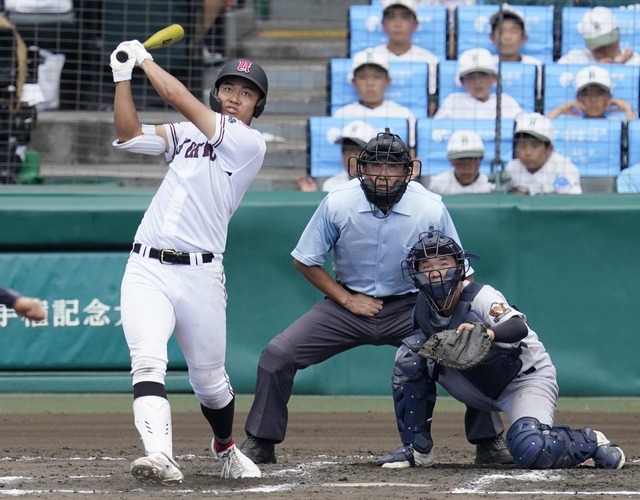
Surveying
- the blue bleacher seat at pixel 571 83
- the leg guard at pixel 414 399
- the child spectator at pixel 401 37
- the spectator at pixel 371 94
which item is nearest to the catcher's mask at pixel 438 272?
the leg guard at pixel 414 399

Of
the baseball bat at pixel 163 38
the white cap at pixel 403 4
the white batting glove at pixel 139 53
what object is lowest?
the white batting glove at pixel 139 53

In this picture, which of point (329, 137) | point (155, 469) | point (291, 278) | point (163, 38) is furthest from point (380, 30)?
point (155, 469)

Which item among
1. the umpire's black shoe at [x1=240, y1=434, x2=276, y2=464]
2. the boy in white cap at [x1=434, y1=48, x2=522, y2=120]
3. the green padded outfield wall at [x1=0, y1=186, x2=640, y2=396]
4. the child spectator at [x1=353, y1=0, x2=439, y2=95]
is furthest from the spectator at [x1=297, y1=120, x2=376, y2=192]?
the umpire's black shoe at [x1=240, y1=434, x2=276, y2=464]

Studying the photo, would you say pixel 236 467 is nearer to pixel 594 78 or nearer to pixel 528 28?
pixel 594 78

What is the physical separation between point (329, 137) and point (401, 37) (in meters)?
1.20

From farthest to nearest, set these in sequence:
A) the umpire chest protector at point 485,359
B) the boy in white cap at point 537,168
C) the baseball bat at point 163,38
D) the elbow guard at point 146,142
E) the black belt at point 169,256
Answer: the boy in white cap at point 537,168, the umpire chest protector at point 485,359, the baseball bat at point 163,38, the elbow guard at point 146,142, the black belt at point 169,256

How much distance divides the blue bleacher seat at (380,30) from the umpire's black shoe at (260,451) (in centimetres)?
435

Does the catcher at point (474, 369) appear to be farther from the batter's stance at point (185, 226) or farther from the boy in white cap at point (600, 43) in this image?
the boy in white cap at point (600, 43)

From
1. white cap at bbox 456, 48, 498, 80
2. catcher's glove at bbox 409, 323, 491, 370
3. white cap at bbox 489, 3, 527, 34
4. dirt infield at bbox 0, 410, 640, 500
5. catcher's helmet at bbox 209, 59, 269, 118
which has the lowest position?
dirt infield at bbox 0, 410, 640, 500

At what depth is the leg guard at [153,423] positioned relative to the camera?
14.9 ft

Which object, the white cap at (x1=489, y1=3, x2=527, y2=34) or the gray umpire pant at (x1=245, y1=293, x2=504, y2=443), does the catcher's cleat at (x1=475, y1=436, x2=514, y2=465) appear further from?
the white cap at (x1=489, y1=3, x2=527, y2=34)

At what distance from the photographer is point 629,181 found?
26.0 ft

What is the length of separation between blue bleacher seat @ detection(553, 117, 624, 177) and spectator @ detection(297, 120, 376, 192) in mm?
1301

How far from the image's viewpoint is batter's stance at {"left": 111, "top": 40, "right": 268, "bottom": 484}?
4.68m
